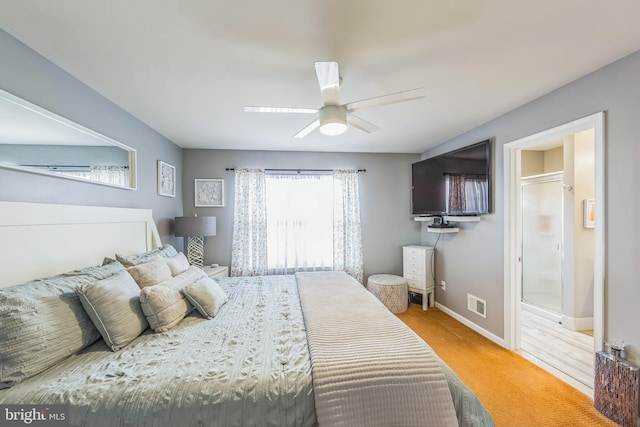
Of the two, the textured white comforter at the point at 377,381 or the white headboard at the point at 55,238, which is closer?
the textured white comforter at the point at 377,381

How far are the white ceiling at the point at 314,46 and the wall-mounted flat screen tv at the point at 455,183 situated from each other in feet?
2.33

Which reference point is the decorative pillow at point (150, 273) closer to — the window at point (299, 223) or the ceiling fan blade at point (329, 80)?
the ceiling fan blade at point (329, 80)

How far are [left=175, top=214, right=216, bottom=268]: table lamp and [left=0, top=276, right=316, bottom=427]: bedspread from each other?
6.20 ft

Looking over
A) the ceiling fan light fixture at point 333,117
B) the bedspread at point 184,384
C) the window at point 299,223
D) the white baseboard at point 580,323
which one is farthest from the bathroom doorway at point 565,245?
the window at point 299,223

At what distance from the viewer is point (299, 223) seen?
4.09 meters

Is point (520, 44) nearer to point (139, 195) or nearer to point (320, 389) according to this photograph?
point (320, 389)

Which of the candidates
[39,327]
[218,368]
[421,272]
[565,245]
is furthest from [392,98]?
[565,245]

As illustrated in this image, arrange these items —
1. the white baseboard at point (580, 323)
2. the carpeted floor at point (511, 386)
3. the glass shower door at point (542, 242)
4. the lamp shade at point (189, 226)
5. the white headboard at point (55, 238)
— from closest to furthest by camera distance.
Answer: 1. the white headboard at point (55, 238)
2. the carpeted floor at point (511, 386)
3. the white baseboard at point (580, 323)
4. the lamp shade at point (189, 226)
5. the glass shower door at point (542, 242)

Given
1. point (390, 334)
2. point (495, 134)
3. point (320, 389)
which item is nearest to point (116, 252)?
point (320, 389)

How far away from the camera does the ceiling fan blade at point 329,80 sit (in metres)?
1.63

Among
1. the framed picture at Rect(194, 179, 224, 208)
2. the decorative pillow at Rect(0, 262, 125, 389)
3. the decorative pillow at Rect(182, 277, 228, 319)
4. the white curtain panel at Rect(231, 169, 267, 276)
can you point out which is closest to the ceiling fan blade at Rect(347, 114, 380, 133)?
the decorative pillow at Rect(182, 277, 228, 319)

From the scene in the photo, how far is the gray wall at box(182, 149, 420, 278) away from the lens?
3975mm

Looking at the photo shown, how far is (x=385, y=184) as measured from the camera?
4324mm

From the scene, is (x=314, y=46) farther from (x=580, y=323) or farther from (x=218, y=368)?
(x=580, y=323)
